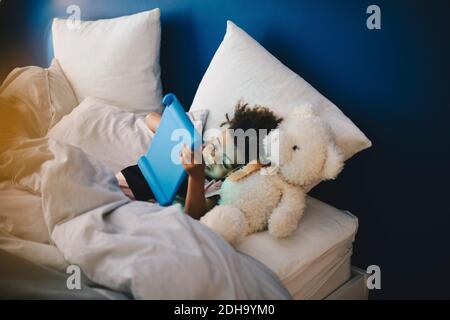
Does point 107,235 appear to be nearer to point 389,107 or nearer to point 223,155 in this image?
point 223,155

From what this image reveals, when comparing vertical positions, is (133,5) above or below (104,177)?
above

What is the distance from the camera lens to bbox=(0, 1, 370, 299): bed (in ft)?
2.57

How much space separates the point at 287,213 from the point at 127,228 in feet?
1.22

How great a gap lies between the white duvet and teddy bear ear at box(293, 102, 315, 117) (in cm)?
37

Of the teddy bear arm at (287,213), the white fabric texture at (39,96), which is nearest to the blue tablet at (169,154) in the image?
the teddy bear arm at (287,213)

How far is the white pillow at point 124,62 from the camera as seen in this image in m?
1.58

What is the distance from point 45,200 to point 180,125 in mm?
373

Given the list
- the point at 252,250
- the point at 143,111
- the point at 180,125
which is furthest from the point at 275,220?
the point at 143,111

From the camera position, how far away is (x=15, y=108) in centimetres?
150

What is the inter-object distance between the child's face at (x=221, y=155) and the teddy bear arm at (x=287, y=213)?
0.16 metres

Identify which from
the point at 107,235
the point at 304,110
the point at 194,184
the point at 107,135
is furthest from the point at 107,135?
the point at 304,110

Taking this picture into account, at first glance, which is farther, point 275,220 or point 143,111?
point 143,111

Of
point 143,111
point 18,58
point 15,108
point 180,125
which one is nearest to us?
point 180,125
